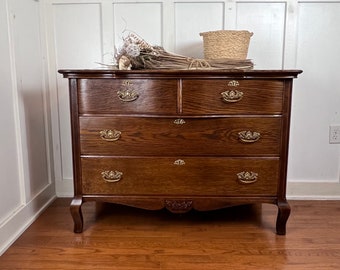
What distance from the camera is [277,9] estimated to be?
1.87 m

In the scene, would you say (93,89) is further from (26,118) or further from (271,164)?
(271,164)

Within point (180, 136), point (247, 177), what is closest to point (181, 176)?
point (180, 136)

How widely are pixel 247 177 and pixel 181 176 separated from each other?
31 cm

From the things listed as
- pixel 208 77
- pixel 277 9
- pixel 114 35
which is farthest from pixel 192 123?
pixel 277 9

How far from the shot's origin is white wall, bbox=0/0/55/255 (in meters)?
1.46

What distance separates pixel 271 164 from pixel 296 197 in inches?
28.3

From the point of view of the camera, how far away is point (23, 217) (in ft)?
5.34

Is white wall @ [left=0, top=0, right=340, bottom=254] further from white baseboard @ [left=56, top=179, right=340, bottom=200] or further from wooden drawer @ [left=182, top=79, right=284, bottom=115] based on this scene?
wooden drawer @ [left=182, top=79, right=284, bottom=115]

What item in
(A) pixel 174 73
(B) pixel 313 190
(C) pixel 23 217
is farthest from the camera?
(B) pixel 313 190

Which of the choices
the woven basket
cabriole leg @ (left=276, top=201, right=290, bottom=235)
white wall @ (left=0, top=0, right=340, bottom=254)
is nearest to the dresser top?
the woven basket

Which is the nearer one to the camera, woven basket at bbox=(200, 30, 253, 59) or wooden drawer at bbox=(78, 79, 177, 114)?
wooden drawer at bbox=(78, 79, 177, 114)

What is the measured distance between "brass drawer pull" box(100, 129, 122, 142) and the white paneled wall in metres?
0.65

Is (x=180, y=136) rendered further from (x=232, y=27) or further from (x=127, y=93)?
(x=232, y=27)

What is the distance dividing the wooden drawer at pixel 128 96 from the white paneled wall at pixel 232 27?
0.56 metres
